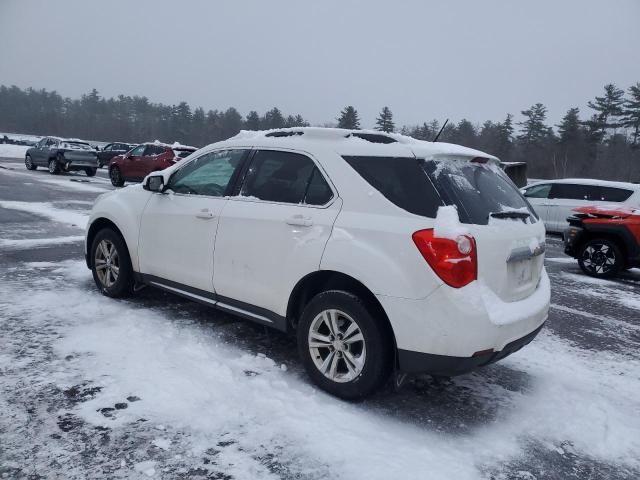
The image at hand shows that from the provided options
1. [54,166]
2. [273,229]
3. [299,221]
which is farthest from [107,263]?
[54,166]

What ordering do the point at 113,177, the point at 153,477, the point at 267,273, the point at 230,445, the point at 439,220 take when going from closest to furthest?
1. the point at 153,477
2. the point at 230,445
3. the point at 439,220
4. the point at 267,273
5. the point at 113,177

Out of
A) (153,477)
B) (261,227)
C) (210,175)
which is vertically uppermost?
(210,175)

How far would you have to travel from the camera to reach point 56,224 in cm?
983

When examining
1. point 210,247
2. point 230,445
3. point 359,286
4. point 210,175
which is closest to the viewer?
point 230,445

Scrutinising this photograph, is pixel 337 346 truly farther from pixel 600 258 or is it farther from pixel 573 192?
pixel 573 192

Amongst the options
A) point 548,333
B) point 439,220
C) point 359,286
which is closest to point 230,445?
point 359,286

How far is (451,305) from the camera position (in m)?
2.90

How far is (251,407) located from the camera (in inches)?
126

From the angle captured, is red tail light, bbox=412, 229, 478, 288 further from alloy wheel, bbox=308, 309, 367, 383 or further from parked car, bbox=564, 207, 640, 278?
parked car, bbox=564, 207, 640, 278

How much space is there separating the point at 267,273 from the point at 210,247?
70 centimetres

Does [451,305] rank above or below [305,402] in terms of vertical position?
above

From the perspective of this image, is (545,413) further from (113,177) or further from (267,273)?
(113,177)

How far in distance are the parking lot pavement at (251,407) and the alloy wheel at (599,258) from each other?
370cm

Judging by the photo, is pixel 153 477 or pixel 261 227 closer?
pixel 153 477
